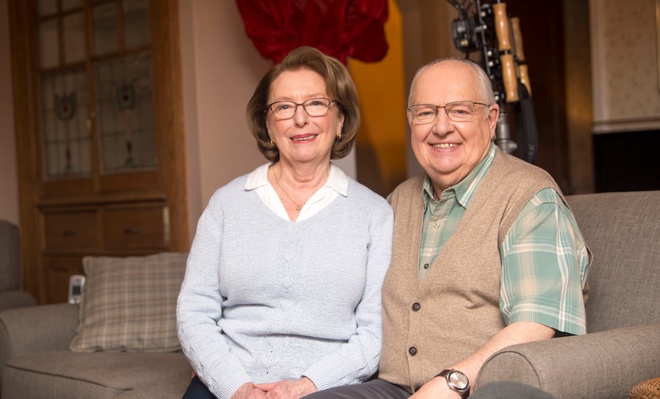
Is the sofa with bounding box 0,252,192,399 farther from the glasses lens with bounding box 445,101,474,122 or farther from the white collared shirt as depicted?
the glasses lens with bounding box 445,101,474,122

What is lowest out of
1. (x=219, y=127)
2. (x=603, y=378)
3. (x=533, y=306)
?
(x=603, y=378)

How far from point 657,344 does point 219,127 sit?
8.04ft

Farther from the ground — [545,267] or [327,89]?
[327,89]

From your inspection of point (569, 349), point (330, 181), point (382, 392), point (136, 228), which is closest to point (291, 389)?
point (382, 392)

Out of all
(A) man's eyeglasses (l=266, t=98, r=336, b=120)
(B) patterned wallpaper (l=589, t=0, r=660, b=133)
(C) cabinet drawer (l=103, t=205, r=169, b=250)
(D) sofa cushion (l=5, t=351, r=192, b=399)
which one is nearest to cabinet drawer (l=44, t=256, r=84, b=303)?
(C) cabinet drawer (l=103, t=205, r=169, b=250)

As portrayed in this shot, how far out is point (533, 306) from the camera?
4.64 ft

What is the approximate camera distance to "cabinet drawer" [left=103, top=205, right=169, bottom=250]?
368 cm

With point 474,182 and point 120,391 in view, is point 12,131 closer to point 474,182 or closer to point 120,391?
point 120,391

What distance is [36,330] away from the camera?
8.04 ft

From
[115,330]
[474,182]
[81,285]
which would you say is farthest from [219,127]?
[474,182]

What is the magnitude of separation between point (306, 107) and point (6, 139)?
3213mm

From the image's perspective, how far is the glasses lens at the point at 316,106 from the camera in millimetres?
1807

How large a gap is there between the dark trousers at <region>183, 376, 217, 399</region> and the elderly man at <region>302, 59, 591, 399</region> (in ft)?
1.02

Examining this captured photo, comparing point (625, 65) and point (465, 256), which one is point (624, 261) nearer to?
point (465, 256)
